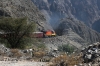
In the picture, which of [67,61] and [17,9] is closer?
[67,61]

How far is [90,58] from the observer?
13906mm

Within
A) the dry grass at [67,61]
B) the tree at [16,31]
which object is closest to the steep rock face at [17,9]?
the tree at [16,31]

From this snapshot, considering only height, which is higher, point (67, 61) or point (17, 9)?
point (17, 9)

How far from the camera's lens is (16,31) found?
4288 cm

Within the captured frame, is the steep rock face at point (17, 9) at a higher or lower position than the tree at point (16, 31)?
higher

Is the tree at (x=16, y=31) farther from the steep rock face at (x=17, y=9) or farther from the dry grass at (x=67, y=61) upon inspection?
the steep rock face at (x=17, y=9)

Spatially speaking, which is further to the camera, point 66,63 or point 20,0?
point 20,0

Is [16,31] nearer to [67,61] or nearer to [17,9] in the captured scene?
[67,61]

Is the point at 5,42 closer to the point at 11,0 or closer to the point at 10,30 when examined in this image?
the point at 10,30

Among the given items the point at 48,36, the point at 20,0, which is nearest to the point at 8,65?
the point at 48,36

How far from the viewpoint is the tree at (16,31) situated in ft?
135

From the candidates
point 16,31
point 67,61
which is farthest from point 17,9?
point 67,61

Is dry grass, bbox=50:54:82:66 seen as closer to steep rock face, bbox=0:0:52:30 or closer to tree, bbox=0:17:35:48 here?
tree, bbox=0:17:35:48

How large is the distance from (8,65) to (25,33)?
86.5 feet
